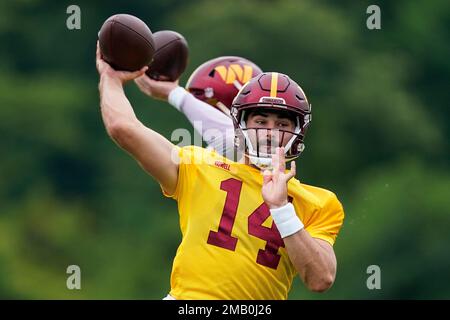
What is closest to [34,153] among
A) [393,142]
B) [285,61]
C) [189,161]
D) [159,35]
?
[285,61]

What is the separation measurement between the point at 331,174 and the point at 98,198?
11.3 ft

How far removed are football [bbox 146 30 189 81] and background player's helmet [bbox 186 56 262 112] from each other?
0.35m

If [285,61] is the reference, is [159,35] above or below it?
below

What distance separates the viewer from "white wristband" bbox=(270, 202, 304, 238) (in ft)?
18.1

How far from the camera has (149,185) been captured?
60.6ft

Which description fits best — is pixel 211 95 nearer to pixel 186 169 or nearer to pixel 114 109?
pixel 186 169

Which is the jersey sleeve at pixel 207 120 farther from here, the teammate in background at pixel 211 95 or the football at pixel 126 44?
the football at pixel 126 44

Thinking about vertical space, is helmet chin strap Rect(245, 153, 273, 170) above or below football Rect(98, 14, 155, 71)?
below

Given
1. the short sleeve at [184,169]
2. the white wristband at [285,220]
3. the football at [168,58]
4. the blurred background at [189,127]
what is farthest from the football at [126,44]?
the blurred background at [189,127]

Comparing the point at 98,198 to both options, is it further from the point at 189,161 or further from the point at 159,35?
the point at 189,161

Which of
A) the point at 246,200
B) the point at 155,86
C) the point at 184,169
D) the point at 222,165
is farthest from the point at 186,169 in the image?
the point at 155,86

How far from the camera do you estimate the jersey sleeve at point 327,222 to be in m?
5.86

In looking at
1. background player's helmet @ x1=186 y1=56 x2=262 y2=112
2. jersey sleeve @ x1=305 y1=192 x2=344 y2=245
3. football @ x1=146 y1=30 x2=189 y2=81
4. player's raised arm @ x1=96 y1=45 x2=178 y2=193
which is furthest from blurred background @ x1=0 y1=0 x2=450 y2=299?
player's raised arm @ x1=96 y1=45 x2=178 y2=193

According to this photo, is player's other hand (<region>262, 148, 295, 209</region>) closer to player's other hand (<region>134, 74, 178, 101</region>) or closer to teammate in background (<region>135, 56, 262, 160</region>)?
teammate in background (<region>135, 56, 262, 160</region>)
